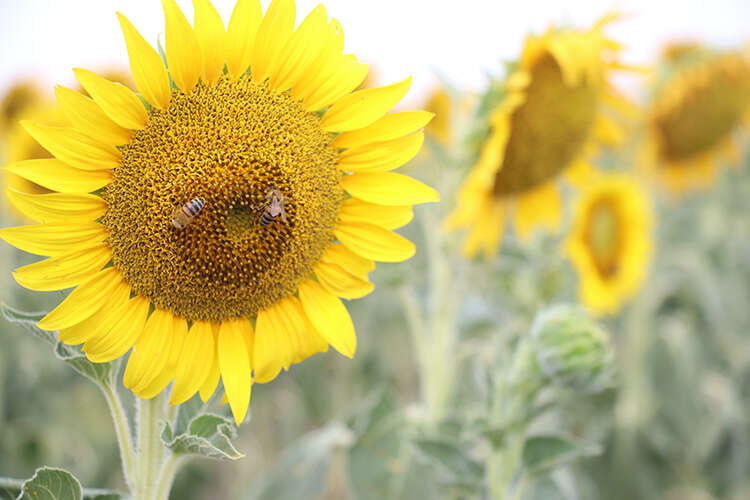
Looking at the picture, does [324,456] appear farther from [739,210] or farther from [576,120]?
[739,210]

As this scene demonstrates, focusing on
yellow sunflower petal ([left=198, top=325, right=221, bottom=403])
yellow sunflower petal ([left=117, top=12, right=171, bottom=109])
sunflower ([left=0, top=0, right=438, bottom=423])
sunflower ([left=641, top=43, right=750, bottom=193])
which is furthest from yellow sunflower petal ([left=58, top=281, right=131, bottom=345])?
sunflower ([left=641, top=43, right=750, bottom=193])

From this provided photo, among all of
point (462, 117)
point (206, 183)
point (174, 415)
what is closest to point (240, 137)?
point (206, 183)

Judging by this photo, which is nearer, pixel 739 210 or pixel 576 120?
pixel 576 120

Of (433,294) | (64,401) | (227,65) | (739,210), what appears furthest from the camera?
(739,210)

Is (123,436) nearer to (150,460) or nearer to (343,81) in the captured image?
(150,460)

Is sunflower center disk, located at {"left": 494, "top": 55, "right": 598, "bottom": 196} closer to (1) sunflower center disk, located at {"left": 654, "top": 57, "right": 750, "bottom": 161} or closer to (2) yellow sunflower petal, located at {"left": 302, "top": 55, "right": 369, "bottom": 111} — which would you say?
(2) yellow sunflower petal, located at {"left": 302, "top": 55, "right": 369, "bottom": 111}

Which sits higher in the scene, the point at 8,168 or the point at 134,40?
the point at 134,40
